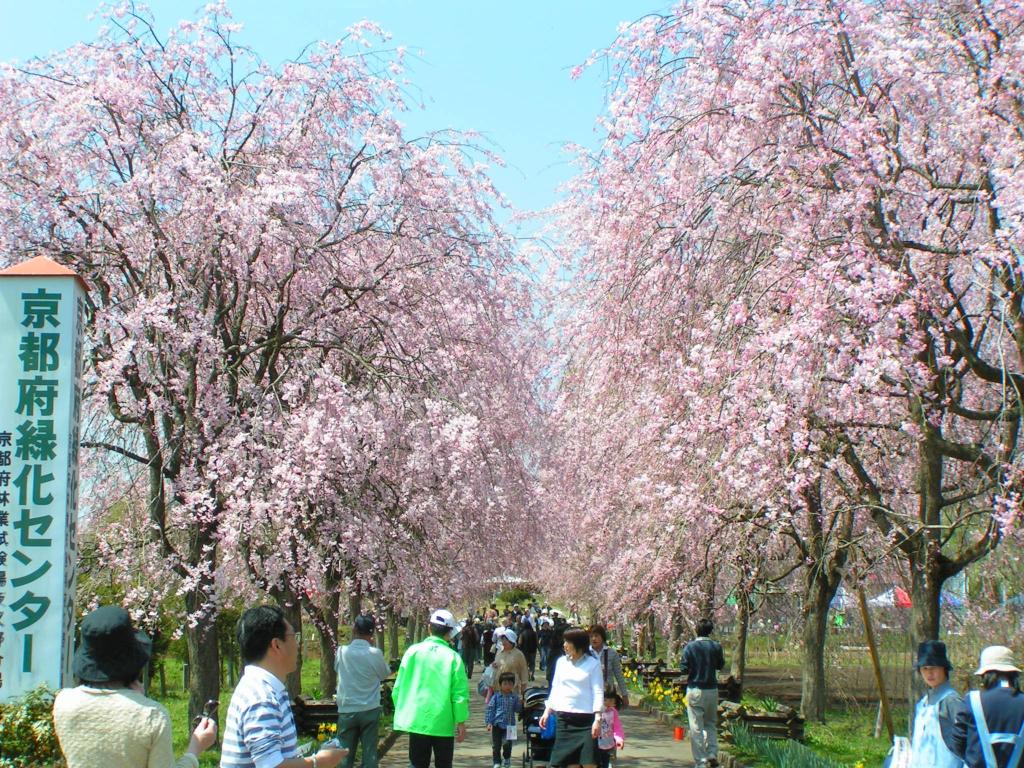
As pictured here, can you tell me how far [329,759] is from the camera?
14.1 feet

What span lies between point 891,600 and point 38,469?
15238mm

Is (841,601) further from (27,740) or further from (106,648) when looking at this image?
(106,648)

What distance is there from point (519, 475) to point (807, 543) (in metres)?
4.27

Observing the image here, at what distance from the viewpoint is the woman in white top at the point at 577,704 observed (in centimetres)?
886

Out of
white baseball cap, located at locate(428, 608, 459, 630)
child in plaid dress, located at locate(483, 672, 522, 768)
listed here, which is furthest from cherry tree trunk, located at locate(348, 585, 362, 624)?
white baseball cap, located at locate(428, 608, 459, 630)

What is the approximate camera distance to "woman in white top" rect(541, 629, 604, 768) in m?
8.86

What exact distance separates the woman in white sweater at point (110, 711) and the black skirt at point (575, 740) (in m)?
5.47

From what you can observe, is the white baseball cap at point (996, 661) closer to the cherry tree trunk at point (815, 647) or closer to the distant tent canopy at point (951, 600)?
the cherry tree trunk at point (815, 647)

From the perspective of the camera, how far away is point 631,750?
575 inches

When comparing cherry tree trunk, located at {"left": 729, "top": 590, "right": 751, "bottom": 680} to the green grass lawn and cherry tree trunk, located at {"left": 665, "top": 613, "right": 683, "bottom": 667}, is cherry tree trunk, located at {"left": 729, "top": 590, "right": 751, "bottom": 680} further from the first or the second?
cherry tree trunk, located at {"left": 665, "top": 613, "right": 683, "bottom": 667}

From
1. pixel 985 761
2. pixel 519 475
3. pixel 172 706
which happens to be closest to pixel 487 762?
pixel 519 475

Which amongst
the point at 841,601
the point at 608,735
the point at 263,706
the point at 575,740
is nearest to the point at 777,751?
the point at 608,735

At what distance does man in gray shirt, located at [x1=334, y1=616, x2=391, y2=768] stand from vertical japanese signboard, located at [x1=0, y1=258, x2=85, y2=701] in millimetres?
2411

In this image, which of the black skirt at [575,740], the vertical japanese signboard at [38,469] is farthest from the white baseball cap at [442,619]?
the vertical japanese signboard at [38,469]
